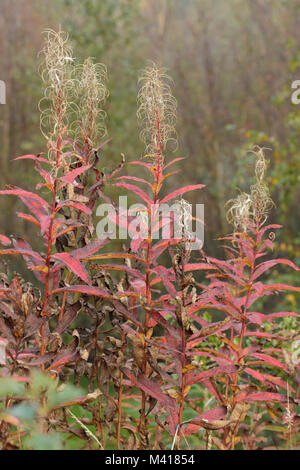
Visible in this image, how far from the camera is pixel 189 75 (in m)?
9.05

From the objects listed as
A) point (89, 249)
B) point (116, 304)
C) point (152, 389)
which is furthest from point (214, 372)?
point (89, 249)

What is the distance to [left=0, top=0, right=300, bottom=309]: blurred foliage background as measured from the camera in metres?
7.20

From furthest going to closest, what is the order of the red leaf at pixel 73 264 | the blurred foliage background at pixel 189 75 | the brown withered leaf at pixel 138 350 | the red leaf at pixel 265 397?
1. the blurred foliage background at pixel 189 75
2. the red leaf at pixel 265 397
3. the brown withered leaf at pixel 138 350
4. the red leaf at pixel 73 264

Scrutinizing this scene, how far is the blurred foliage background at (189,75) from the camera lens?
23.6 ft

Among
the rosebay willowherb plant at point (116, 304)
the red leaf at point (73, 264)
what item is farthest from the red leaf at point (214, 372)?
the red leaf at point (73, 264)

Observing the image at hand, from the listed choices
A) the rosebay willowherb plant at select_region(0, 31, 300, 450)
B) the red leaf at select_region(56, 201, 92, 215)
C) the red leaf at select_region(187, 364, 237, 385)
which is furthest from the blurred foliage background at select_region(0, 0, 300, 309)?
the red leaf at select_region(56, 201, 92, 215)

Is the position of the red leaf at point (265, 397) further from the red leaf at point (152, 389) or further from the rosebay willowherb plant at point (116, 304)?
the red leaf at point (152, 389)

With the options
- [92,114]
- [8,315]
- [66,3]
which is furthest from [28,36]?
[8,315]

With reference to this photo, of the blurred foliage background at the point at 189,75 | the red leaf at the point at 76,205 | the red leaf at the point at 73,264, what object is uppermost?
the blurred foliage background at the point at 189,75

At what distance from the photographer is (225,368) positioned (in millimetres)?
1791

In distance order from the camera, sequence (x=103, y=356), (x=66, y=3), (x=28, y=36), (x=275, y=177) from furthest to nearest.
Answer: (x=28, y=36)
(x=66, y=3)
(x=275, y=177)
(x=103, y=356)

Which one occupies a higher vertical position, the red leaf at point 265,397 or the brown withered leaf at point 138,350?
the brown withered leaf at point 138,350
